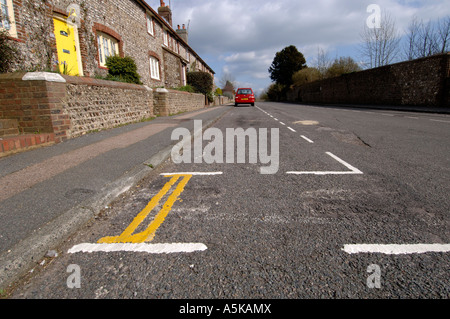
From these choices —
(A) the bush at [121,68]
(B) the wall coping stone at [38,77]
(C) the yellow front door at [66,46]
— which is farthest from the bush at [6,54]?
(A) the bush at [121,68]

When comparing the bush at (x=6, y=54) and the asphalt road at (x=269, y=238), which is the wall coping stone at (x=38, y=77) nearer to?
the bush at (x=6, y=54)

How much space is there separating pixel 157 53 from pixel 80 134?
1391cm

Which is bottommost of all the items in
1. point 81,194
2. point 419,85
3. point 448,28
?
point 81,194

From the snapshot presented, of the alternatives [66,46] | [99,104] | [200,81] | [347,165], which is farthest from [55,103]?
[200,81]

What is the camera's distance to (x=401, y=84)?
20.1 m

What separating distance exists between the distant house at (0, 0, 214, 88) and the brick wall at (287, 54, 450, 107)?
19002 millimetres

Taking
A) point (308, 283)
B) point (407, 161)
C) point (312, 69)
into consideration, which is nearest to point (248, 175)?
point (308, 283)

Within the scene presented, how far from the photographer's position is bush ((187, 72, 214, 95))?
93.0 feet

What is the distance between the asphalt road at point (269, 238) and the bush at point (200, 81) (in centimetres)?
2623

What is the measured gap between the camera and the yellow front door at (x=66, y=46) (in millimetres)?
9445

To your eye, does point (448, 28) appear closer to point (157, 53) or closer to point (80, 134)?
point (157, 53)
